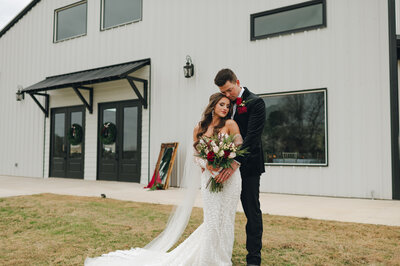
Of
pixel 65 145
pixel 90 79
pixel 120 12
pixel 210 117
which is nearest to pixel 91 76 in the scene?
pixel 90 79

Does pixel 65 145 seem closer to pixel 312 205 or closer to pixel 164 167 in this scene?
pixel 164 167

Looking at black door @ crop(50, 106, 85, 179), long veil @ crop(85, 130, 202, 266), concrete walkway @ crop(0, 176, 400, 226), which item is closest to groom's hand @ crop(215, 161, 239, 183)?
long veil @ crop(85, 130, 202, 266)

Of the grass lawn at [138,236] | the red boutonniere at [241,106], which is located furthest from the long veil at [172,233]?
the red boutonniere at [241,106]

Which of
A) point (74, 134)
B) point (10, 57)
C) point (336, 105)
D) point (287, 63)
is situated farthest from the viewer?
point (10, 57)

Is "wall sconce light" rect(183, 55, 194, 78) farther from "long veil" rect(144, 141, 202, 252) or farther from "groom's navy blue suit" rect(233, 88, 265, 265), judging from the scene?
"groom's navy blue suit" rect(233, 88, 265, 265)

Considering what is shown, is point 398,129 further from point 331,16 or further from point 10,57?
point 10,57

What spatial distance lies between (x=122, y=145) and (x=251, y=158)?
861 centimetres

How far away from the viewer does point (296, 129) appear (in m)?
8.33

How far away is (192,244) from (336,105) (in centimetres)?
568

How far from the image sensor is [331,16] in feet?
26.0

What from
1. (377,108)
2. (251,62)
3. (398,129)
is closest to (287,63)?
(251,62)

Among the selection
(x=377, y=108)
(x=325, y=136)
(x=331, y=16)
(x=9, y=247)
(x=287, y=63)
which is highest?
(x=331, y=16)

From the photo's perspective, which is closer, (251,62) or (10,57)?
(251,62)

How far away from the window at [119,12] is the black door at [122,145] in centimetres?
269
